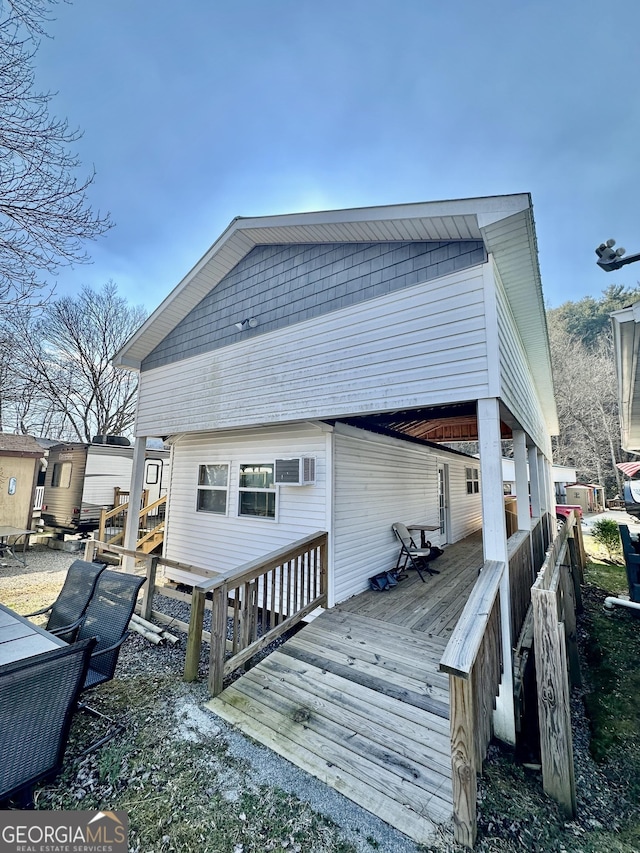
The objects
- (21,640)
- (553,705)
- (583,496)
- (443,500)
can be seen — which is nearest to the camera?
(553,705)

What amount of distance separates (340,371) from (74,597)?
391 centimetres

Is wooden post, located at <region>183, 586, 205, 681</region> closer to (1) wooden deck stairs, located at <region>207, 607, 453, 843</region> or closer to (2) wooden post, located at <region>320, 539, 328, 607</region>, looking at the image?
(1) wooden deck stairs, located at <region>207, 607, 453, 843</region>

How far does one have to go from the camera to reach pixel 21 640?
263 cm

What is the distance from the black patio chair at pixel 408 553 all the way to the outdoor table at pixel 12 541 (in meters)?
9.56

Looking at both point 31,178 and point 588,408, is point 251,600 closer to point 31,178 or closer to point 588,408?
point 31,178

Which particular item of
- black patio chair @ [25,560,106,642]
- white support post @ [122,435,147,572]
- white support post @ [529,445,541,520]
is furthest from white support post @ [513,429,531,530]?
white support post @ [122,435,147,572]

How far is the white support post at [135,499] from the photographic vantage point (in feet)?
22.9

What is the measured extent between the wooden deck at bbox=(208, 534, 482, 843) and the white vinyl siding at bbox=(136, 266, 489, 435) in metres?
2.65

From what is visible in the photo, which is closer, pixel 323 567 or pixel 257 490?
pixel 323 567

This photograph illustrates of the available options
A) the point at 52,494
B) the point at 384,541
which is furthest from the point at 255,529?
the point at 52,494

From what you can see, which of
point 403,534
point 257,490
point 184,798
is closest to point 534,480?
point 403,534

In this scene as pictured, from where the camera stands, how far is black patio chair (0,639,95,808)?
6.23 ft

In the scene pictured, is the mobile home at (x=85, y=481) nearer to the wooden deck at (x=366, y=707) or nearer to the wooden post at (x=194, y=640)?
the wooden post at (x=194, y=640)

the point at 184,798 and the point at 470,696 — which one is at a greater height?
the point at 470,696
